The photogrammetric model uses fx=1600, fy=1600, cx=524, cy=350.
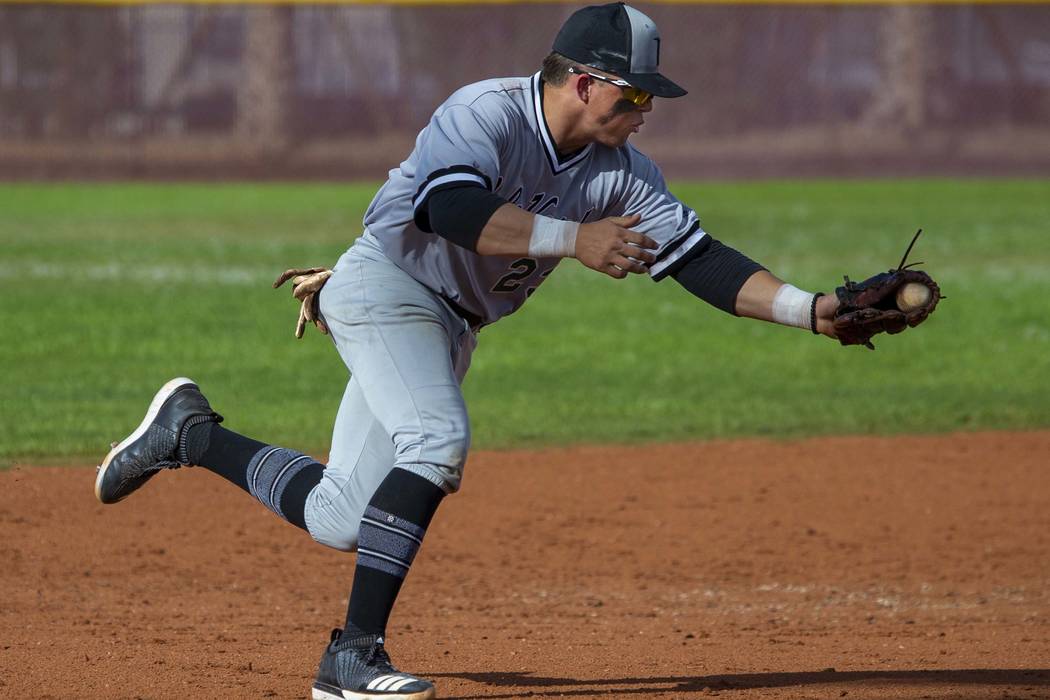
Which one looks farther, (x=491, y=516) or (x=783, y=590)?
(x=491, y=516)

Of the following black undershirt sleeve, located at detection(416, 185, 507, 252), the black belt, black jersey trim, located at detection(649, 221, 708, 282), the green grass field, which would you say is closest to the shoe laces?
the black belt

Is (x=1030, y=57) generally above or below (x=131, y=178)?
above

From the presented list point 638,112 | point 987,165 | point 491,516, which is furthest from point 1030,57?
point 638,112

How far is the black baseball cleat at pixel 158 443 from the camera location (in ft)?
16.1

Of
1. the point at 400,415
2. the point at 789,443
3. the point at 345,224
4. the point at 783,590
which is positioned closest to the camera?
the point at 400,415

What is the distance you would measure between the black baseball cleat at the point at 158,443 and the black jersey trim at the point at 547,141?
1.35m

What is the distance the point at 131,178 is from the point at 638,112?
69.3 feet

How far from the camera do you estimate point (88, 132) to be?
79.4ft

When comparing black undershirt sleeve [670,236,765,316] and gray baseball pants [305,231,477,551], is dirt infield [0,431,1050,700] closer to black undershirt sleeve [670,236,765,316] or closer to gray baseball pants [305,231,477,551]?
gray baseball pants [305,231,477,551]

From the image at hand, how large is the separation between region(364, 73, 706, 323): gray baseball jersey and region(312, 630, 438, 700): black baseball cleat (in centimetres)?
99

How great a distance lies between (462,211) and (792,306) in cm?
104

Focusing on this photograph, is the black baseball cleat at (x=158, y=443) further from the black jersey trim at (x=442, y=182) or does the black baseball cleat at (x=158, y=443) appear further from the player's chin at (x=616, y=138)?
the player's chin at (x=616, y=138)

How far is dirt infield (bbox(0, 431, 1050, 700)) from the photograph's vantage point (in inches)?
186

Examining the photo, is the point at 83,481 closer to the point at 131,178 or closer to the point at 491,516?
the point at 491,516
